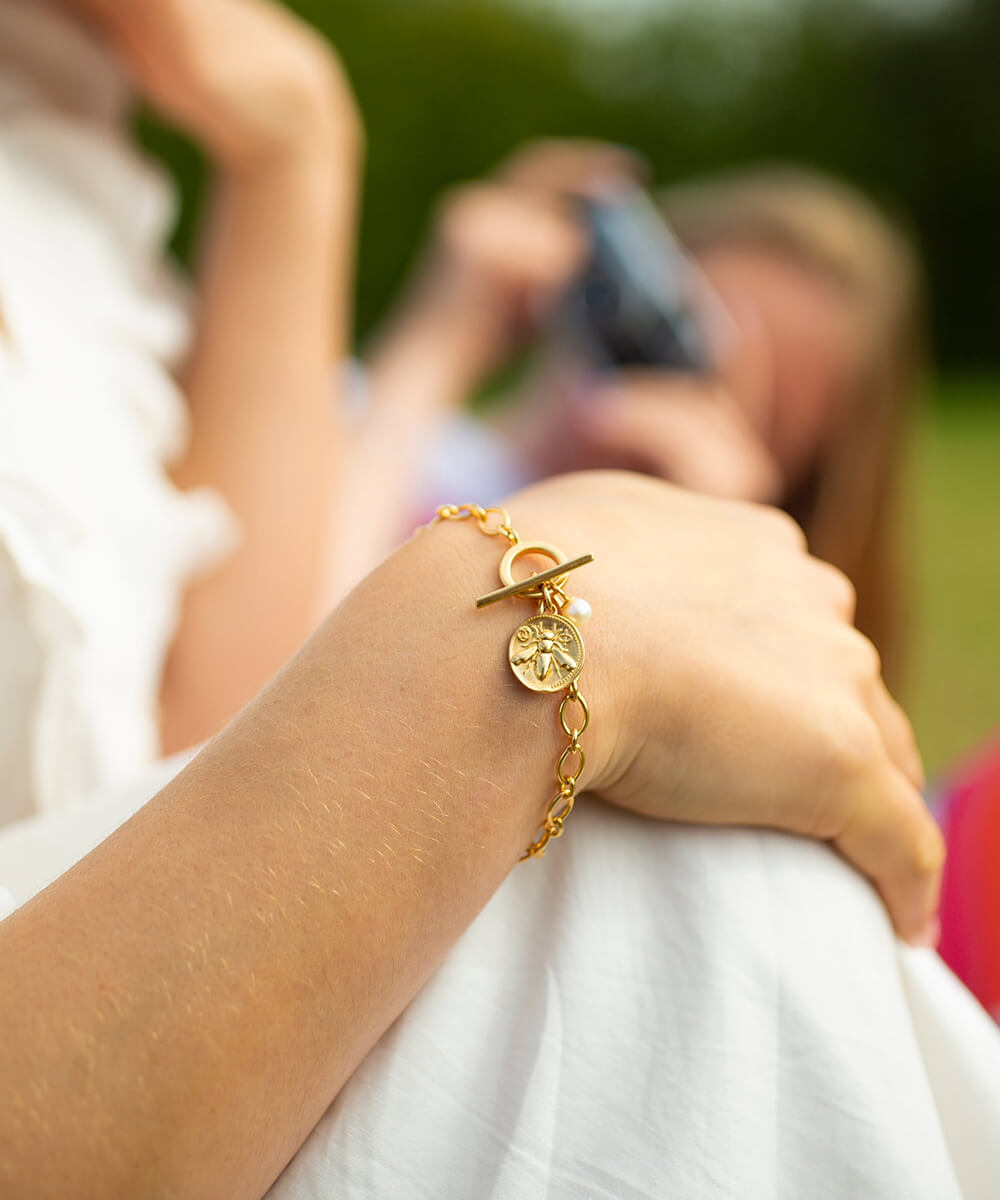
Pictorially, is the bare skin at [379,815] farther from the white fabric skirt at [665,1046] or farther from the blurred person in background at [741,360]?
the blurred person in background at [741,360]

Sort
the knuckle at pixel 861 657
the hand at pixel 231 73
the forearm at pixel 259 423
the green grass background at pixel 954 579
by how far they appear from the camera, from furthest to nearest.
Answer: the green grass background at pixel 954 579 → the forearm at pixel 259 423 → the hand at pixel 231 73 → the knuckle at pixel 861 657

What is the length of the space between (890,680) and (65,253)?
2.26 meters

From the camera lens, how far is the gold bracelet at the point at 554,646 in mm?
519

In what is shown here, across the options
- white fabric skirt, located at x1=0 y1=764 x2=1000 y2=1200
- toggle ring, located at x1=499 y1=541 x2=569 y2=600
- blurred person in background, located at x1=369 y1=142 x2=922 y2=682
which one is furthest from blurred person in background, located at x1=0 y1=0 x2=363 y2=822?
blurred person in background, located at x1=369 y1=142 x2=922 y2=682

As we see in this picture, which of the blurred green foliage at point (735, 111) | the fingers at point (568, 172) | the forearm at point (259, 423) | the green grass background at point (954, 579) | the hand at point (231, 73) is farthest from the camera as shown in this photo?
the blurred green foliage at point (735, 111)

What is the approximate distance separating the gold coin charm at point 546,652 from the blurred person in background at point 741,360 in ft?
4.78

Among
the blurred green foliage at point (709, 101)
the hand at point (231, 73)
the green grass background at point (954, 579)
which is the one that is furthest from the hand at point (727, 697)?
the blurred green foliage at point (709, 101)

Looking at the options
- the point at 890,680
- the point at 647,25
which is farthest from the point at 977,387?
the point at 890,680

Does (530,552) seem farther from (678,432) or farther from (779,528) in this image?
(678,432)

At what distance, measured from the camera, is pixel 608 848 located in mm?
582

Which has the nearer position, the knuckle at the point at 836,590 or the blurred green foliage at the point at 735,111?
the knuckle at the point at 836,590

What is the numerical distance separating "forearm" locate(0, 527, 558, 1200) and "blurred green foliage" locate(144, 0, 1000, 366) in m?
5.88

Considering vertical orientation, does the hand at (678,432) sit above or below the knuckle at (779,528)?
above

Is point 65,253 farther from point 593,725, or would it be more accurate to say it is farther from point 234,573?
point 593,725
